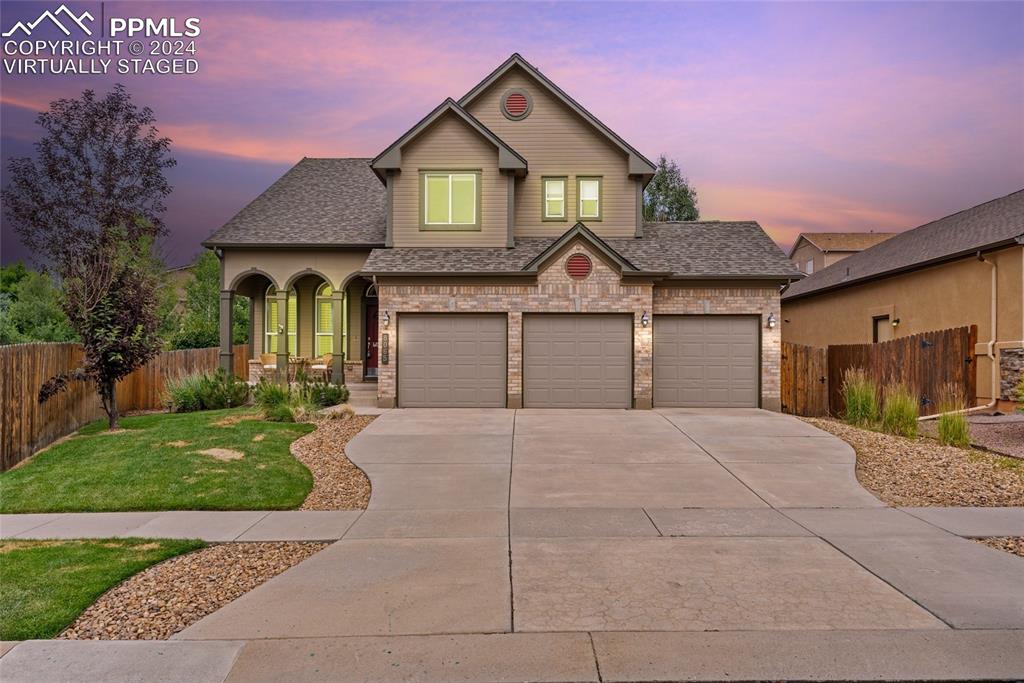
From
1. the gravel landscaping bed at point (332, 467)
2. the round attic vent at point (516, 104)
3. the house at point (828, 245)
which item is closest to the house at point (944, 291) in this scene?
the round attic vent at point (516, 104)

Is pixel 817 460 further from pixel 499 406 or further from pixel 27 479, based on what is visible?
pixel 27 479

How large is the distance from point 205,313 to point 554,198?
2866 cm

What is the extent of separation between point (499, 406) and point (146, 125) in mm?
14857

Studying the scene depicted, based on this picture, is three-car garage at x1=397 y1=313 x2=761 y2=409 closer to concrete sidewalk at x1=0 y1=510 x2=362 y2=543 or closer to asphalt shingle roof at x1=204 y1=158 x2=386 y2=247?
asphalt shingle roof at x1=204 y1=158 x2=386 y2=247

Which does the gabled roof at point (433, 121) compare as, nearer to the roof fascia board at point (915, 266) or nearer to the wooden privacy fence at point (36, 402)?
the wooden privacy fence at point (36, 402)

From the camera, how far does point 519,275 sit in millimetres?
17266

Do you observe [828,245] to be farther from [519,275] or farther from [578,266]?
[519,275]

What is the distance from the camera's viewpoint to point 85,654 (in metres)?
4.47

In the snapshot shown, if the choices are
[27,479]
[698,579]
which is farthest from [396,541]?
[27,479]

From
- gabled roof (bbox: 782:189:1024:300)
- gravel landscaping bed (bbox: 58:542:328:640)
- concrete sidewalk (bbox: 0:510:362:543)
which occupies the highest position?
gabled roof (bbox: 782:189:1024:300)

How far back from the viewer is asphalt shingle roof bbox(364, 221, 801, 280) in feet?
57.5

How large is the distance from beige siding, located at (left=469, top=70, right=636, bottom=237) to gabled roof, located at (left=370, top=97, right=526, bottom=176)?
1.28 meters

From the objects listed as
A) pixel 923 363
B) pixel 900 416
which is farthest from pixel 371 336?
pixel 923 363

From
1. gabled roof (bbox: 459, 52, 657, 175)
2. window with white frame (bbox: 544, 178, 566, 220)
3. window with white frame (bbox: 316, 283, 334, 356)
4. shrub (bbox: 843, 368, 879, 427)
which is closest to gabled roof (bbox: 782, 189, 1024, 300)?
shrub (bbox: 843, 368, 879, 427)
